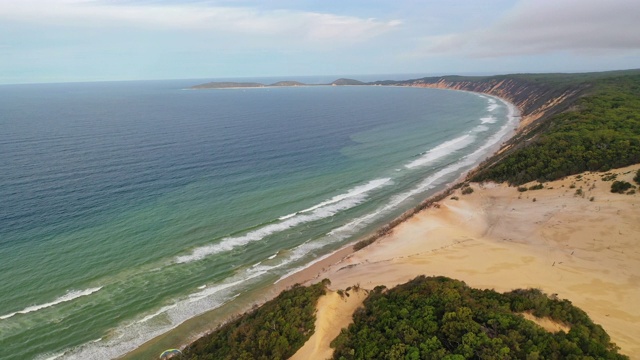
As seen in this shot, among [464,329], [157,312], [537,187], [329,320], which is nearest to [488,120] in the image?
[537,187]

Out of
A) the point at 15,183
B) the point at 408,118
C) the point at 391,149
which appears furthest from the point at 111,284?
the point at 408,118

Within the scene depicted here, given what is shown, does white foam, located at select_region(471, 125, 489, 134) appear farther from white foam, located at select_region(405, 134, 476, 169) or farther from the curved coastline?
the curved coastline

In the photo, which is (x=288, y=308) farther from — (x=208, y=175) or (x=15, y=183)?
(x=15, y=183)

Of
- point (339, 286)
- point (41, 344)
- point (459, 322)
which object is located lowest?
point (41, 344)

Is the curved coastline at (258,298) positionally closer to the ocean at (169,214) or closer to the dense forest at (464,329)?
the ocean at (169,214)

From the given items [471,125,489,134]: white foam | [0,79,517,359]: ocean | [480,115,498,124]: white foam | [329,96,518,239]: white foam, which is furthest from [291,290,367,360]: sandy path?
[480,115,498,124]: white foam

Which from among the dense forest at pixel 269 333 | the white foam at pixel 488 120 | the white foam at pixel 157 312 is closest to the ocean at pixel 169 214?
the white foam at pixel 157 312
